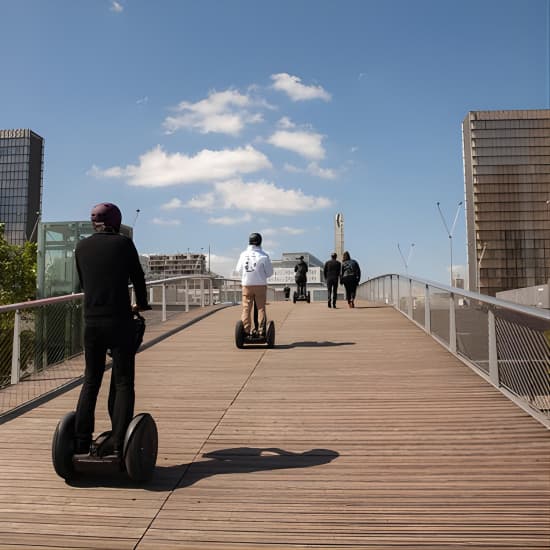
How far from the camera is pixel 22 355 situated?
795 centimetres

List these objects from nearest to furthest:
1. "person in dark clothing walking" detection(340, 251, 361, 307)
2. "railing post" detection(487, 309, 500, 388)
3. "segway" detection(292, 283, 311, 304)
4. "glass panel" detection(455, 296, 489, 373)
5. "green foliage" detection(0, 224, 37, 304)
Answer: "railing post" detection(487, 309, 500, 388)
"glass panel" detection(455, 296, 489, 373)
"person in dark clothing walking" detection(340, 251, 361, 307)
"segway" detection(292, 283, 311, 304)
"green foliage" detection(0, 224, 37, 304)

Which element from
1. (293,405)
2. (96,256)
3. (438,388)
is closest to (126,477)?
(96,256)

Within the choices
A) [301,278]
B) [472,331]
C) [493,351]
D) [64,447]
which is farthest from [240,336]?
[301,278]

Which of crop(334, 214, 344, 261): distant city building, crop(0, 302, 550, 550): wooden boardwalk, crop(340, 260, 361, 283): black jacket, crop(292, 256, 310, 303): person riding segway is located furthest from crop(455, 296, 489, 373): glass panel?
crop(334, 214, 344, 261): distant city building

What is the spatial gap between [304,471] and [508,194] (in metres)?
132

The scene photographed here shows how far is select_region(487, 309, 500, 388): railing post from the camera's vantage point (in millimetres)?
6621

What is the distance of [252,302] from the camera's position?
9773 mm

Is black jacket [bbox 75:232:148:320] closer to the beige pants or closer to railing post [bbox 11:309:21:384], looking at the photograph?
railing post [bbox 11:309:21:384]

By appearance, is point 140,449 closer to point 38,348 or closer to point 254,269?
point 38,348

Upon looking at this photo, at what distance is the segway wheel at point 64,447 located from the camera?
374 centimetres

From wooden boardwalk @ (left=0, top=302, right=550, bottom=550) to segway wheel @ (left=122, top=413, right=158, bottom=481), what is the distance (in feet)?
0.44

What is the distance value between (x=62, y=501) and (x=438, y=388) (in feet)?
14.4

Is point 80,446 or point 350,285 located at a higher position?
point 350,285

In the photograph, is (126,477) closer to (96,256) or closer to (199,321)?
(96,256)
